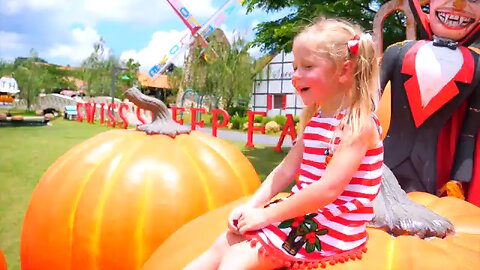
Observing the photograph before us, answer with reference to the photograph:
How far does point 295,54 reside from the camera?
4.92 ft

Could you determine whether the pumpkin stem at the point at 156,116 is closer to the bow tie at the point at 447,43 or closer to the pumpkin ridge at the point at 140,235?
the pumpkin ridge at the point at 140,235

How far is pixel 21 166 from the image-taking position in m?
7.24

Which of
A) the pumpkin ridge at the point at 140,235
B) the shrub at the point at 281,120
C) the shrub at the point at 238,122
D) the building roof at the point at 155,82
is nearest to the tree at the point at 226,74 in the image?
the shrub at the point at 238,122

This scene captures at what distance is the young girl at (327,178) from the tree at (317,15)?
18.8ft

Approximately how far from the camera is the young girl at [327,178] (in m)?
1.42

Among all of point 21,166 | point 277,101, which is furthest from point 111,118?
point 21,166

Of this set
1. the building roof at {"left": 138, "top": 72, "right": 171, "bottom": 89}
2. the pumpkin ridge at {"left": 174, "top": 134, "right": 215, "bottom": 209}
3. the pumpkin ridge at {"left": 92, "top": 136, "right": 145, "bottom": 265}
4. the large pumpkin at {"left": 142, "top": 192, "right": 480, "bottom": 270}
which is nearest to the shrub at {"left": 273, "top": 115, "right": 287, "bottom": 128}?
the pumpkin ridge at {"left": 174, "top": 134, "right": 215, "bottom": 209}

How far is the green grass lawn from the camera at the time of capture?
4034mm

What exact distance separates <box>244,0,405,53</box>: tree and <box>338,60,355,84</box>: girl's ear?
574 cm

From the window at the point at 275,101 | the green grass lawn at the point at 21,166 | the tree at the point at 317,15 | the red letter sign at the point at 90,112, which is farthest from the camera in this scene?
the window at the point at 275,101

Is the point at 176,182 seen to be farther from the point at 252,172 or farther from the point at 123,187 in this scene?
the point at 252,172

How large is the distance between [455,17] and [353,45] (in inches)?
68.6

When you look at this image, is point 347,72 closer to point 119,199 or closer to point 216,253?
point 216,253

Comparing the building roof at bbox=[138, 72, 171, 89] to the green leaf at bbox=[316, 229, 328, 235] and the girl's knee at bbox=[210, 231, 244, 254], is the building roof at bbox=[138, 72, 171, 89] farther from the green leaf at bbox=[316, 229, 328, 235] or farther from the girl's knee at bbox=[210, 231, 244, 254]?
the green leaf at bbox=[316, 229, 328, 235]
